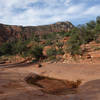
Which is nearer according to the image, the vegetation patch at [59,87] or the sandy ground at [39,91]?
the sandy ground at [39,91]

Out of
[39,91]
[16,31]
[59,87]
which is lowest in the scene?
[59,87]

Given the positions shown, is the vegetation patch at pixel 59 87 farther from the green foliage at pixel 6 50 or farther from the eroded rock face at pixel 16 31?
the eroded rock face at pixel 16 31

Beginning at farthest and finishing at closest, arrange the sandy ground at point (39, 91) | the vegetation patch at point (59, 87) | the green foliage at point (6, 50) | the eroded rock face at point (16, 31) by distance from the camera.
Result: the eroded rock face at point (16, 31)
the green foliage at point (6, 50)
the vegetation patch at point (59, 87)
the sandy ground at point (39, 91)

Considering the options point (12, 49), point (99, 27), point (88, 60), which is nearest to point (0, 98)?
point (88, 60)

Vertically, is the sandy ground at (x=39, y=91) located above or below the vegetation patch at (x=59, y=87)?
above

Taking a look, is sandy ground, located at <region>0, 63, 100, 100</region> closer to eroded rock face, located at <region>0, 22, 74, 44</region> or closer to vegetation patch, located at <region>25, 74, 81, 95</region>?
vegetation patch, located at <region>25, 74, 81, 95</region>

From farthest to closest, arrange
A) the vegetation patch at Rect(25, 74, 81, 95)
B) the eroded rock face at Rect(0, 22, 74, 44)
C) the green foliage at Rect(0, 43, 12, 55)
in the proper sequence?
1. the eroded rock face at Rect(0, 22, 74, 44)
2. the green foliage at Rect(0, 43, 12, 55)
3. the vegetation patch at Rect(25, 74, 81, 95)

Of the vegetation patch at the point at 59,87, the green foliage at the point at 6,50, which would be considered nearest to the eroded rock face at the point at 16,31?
the green foliage at the point at 6,50

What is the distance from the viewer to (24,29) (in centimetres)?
6384

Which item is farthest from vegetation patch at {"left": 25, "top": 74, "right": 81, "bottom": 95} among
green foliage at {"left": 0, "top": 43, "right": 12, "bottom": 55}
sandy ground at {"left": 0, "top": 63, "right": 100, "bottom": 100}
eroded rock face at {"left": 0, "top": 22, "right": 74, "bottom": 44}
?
eroded rock face at {"left": 0, "top": 22, "right": 74, "bottom": 44}

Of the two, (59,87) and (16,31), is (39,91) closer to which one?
(59,87)

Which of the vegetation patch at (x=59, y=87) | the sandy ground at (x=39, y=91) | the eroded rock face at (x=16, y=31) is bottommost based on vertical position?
the vegetation patch at (x=59, y=87)

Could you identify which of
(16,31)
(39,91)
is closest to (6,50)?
(39,91)

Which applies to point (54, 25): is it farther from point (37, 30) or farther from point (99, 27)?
point (99, 27)
